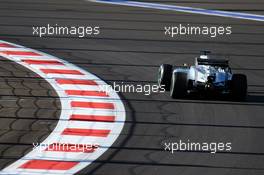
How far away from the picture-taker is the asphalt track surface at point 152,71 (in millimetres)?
11898

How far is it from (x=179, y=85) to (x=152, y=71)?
3251 millimetres

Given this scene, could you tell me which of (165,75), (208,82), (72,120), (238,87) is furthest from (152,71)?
(72,120)

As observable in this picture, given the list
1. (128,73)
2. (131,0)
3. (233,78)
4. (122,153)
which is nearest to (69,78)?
(128,73)

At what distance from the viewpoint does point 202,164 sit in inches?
461

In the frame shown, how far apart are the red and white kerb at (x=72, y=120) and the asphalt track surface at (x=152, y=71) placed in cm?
24

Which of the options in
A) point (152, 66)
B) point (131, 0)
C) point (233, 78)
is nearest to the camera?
point (233, 78)

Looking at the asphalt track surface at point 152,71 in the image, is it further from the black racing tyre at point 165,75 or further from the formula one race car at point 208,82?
the black racing tyre at point 165,75

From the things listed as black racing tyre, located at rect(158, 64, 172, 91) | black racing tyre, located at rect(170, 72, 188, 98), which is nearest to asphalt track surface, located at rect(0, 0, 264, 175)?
black racing tyre, located at rect(170, 72, 188, 98)

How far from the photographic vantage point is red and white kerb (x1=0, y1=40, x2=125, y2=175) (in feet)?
37.9

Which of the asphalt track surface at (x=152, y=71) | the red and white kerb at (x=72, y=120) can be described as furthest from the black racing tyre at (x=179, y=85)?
the red and white kerb at (x=72, y=120)

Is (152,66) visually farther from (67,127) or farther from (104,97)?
(67,127)

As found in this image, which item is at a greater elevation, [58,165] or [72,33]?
[72,33]

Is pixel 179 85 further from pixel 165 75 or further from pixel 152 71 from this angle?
pixel 152 71

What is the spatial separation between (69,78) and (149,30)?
7.23m
